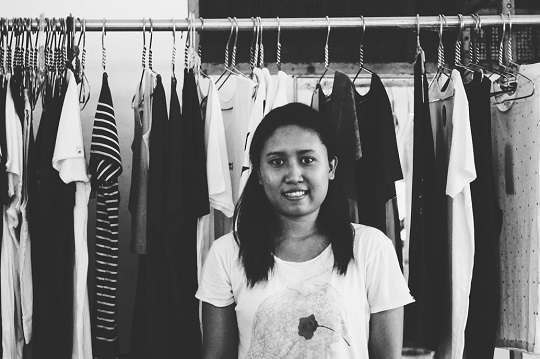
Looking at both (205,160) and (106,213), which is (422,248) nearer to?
(205,160)

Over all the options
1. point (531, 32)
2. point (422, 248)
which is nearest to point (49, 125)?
point (422, 248)

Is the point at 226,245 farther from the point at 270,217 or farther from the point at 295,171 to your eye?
the point at 295,171

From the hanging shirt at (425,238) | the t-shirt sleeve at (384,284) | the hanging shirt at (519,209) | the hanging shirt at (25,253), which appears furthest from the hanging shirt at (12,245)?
the hanging shirt at (519,209)

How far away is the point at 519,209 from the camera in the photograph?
210cm

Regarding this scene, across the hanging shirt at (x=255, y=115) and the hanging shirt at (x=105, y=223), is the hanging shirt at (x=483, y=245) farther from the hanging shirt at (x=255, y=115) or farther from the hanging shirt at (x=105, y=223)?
the hanging shirt at (x=105, y=223)

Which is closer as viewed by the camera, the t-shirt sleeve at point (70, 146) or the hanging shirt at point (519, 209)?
the t-shirt sleeve at point (70, 146)

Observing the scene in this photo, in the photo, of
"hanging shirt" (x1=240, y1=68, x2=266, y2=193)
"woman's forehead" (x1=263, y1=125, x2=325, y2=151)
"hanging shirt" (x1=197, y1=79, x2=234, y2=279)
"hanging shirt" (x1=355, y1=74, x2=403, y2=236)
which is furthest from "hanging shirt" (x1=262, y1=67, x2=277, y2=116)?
"woman's forehead" (x1=263, y1=125, x2=325, y2=151)

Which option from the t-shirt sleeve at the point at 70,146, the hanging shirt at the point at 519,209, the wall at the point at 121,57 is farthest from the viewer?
the wall at the point at 121,57

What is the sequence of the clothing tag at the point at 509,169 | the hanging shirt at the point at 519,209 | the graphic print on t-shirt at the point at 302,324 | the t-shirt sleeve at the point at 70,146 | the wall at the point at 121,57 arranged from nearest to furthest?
the graphic print on t-shirt at the point at 302,324 → the t-shirt sleeve at the point at 70,146 → the hanging shirt at the point at 519,209 → the clothing tag at the point at 509,169 → the wall at the point at 121,57

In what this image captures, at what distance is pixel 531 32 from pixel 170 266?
213 centimetres

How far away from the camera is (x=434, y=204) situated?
6.68 feet

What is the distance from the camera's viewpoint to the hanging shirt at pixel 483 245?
6.68 ft

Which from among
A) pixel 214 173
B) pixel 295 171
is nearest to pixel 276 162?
pixel 295 171

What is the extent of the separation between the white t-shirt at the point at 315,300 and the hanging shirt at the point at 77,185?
0.69m
